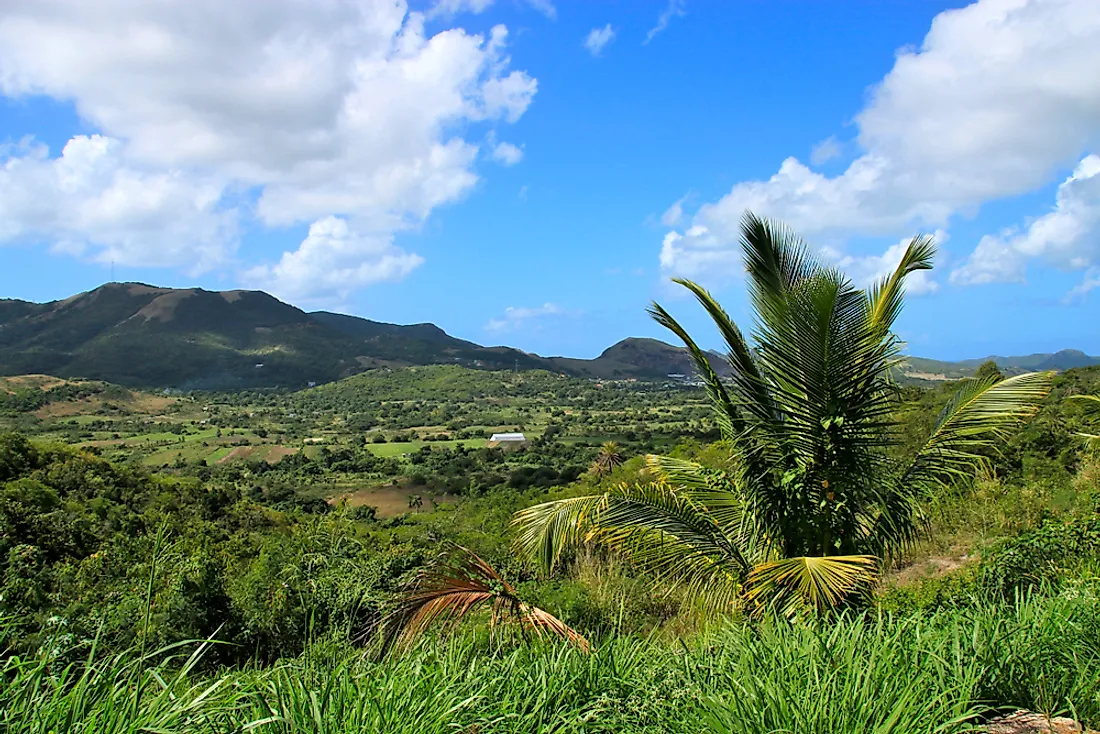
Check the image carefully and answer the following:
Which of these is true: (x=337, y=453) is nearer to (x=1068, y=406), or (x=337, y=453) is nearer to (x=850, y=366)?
(x=1068, y=406)

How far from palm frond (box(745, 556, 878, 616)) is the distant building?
258 ft

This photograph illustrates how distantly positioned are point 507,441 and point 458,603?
85.1 meters

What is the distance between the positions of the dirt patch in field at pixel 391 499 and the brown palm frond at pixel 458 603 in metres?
44.2

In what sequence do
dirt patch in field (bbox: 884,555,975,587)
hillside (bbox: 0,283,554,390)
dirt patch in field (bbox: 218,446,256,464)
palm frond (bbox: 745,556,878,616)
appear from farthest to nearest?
hillside (bbox: 0,283,554,390), dirt patch in field (bbox: 218,446,256,464), dirt patch in field (bbox: 884,555,975,587), palm frond (bbox: 745,556,878,616)

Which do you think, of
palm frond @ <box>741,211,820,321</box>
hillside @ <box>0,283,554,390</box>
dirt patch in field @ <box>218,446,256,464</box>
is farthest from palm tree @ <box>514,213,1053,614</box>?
hillside @ <box>0,283,554,390</box>

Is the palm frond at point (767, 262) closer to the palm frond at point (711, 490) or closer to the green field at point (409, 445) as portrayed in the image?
the palm frond at point (711, 490)

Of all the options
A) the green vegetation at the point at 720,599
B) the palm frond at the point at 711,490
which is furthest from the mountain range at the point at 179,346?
the palm frond at the point at 711,490

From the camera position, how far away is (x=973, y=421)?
649 centimetres

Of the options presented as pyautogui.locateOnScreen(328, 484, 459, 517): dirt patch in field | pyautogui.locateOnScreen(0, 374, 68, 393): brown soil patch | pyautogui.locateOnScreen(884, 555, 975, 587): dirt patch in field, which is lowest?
pyautogui.locateOnScreen(328, 484, 459, 517): dirt patch in field

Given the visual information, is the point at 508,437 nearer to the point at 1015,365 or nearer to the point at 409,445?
the point at 409,445

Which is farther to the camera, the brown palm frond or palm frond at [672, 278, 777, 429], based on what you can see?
palm frond at [672, 278, 777, 429]

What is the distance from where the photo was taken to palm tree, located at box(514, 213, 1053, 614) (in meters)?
6.05

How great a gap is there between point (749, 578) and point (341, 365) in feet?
560

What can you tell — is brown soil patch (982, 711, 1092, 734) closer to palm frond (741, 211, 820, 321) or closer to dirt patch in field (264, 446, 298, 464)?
palm frond (741, 211, 820, 321)
